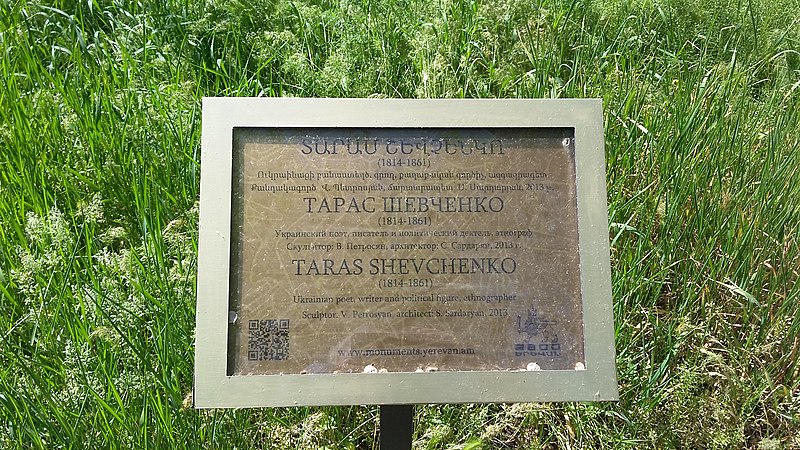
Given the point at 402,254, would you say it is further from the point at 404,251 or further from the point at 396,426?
the point at 396,426

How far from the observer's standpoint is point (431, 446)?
1916 millimetres

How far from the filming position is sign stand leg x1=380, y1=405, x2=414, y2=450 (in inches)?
61.8

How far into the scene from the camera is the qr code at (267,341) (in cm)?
142

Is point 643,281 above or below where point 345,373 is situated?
above

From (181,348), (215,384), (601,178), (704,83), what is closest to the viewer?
(215,384)

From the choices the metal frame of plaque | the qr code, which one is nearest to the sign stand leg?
the metal frame of plaque

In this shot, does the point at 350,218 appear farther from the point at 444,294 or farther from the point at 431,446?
the point at 431,446

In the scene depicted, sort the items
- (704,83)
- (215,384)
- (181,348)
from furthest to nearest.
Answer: (704,83)
(181,348)
(215,384)

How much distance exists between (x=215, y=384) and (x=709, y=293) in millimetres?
1585

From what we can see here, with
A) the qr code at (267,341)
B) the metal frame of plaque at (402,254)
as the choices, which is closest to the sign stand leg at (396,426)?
the metal frame of plaque at (402,254)

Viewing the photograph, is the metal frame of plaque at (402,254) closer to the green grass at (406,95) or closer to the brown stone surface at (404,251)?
the brown stone surface at (404,251)

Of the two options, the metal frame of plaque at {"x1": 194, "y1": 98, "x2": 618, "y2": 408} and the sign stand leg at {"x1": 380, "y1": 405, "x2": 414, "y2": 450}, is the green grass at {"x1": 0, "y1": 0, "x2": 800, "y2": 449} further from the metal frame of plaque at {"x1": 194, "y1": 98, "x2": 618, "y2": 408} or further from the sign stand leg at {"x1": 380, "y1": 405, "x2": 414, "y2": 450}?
the metal frame of plaque at {"x1": 194, "y1": 98, "x2": 618, "y2": 408}

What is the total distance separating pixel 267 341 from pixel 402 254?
33 cm

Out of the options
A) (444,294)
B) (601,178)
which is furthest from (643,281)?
(444,294)
